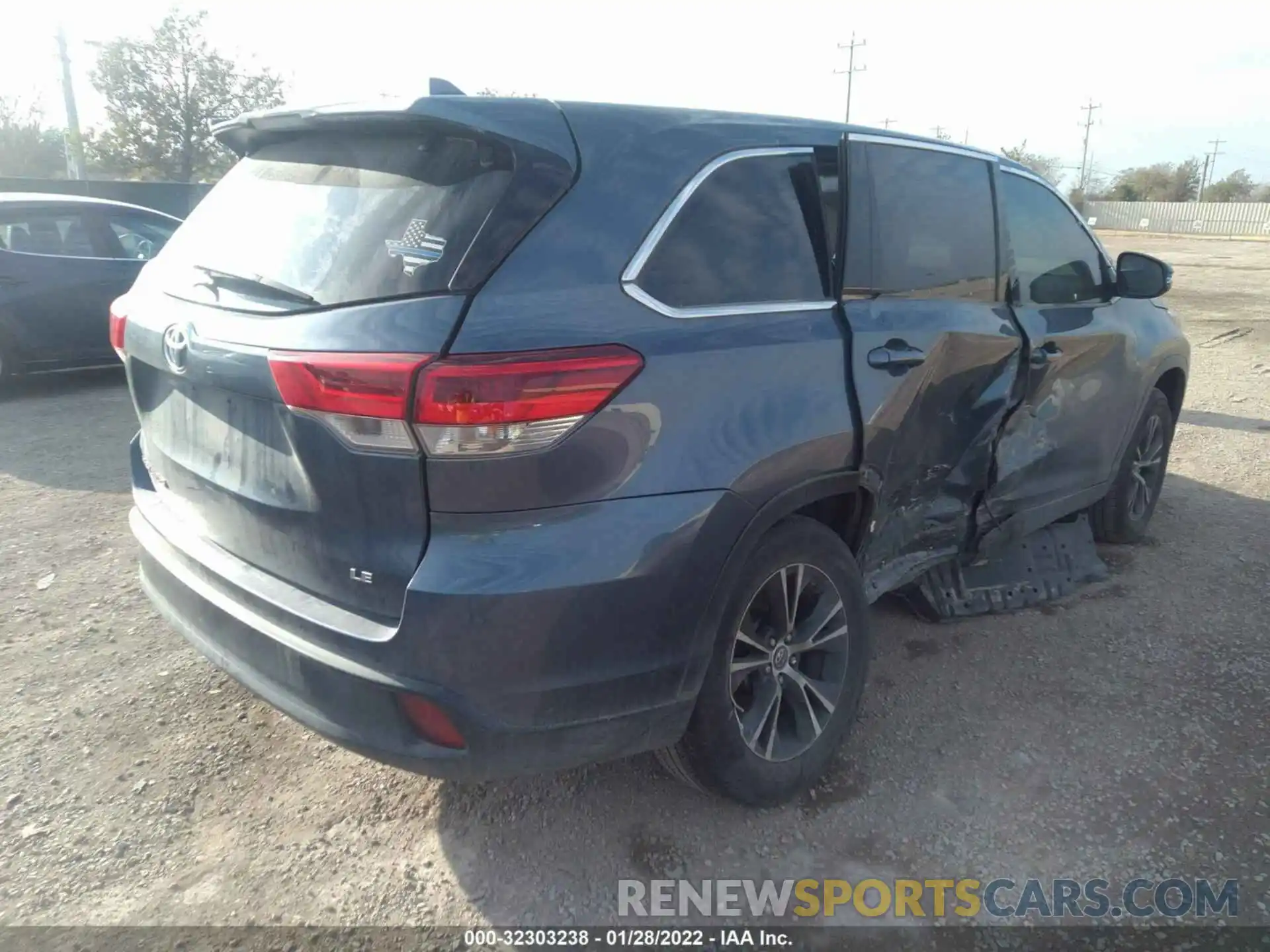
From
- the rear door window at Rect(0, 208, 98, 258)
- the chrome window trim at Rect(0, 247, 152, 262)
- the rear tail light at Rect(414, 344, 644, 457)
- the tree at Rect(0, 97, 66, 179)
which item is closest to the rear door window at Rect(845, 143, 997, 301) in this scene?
the rear tail light at Rect(414, 344, 644, 457)

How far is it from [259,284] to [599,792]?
1.72m

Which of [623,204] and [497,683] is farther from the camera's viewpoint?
[623,204]

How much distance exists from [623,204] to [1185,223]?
233ft

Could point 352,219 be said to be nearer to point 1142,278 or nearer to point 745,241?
point 745,241

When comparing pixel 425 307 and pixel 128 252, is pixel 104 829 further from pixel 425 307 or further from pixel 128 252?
pixel 128 252

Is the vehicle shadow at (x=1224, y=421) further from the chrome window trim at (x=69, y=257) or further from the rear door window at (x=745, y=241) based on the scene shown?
the chrome window trim at (x=69, y=257)

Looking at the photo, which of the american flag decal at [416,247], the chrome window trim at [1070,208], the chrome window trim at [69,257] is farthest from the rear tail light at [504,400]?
the chrome window trim at [69,257]

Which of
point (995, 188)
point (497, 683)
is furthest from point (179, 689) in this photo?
point (995, 188)

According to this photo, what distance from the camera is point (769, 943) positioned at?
7.61 feet

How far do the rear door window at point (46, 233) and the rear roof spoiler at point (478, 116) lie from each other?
6.69 metres

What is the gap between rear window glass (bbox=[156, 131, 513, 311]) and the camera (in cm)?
210

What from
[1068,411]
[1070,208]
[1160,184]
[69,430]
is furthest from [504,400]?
[1160,184]

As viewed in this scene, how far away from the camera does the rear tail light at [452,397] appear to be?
1.96 metres

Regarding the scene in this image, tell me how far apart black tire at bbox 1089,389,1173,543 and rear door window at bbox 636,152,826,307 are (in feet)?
8.93
